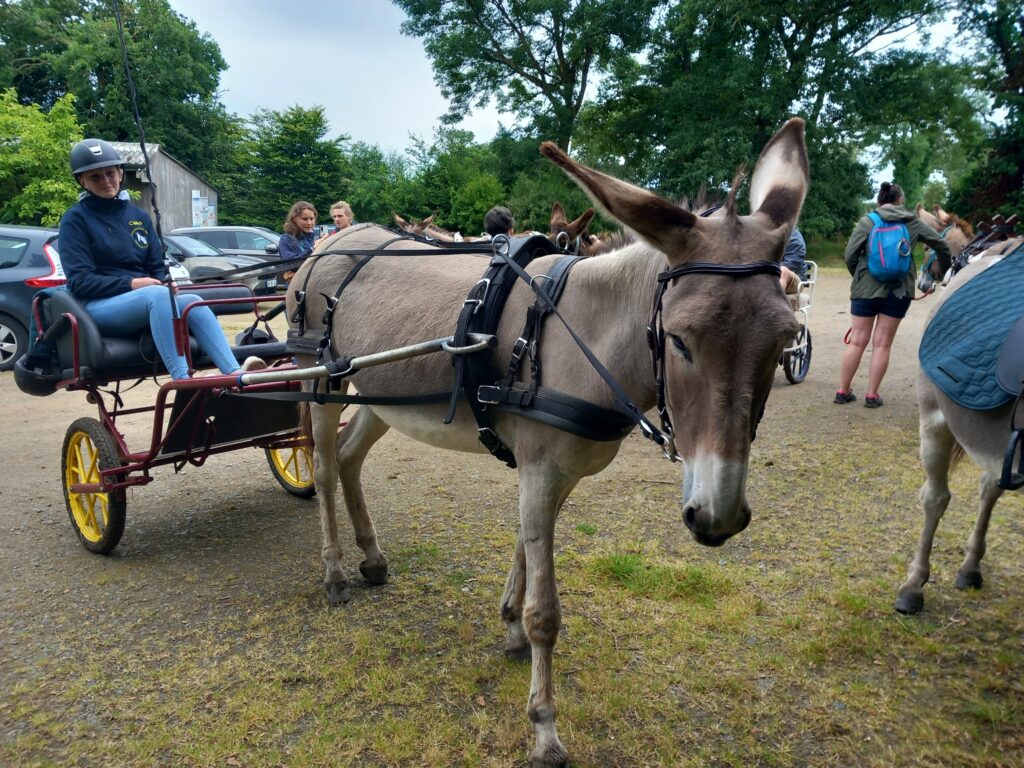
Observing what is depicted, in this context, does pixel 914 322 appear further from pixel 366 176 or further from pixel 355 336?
pixel 366 176

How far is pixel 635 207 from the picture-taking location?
6.50ft

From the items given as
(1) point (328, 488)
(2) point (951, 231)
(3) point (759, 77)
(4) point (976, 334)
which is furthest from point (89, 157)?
(3) point (759, 77)

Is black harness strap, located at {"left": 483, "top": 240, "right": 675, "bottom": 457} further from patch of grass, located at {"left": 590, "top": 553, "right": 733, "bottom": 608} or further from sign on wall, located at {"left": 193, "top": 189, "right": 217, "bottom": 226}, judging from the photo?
sign on wall, located at {"left": 193, "top": 189, "right": 217, "bottom": 226}

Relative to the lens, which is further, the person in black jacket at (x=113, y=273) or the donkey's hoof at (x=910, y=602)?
the person in black jacket at (x=113, y=273)

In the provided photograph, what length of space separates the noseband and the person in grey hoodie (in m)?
5.71

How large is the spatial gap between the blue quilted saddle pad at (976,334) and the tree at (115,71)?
56429 millimetres

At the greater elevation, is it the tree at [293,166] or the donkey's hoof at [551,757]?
the tree at [293,166]

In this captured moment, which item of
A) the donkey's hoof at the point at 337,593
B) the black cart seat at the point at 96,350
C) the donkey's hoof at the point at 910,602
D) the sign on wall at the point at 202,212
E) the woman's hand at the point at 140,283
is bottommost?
the donkey's hoof at the point at 337,593

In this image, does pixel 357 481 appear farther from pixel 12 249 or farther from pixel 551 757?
pixel 12 249

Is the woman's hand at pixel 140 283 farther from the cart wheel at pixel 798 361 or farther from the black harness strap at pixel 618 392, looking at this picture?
the cart wheel at pixel 798 361

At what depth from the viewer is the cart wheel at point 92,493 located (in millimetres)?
3963

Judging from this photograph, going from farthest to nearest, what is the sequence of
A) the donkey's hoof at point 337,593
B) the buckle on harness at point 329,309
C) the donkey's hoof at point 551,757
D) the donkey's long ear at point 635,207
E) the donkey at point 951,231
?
1. the donkey at point 951,231
2. the donkey's hoof at point 337,593
3. the buckle on harness at point 329,309
4. the donkey's hoof at point 551,757
5. the donkey's long ear at point 635,207

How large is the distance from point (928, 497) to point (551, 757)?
97.6 inches

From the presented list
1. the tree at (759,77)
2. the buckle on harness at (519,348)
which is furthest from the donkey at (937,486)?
the tree at (759,77)
